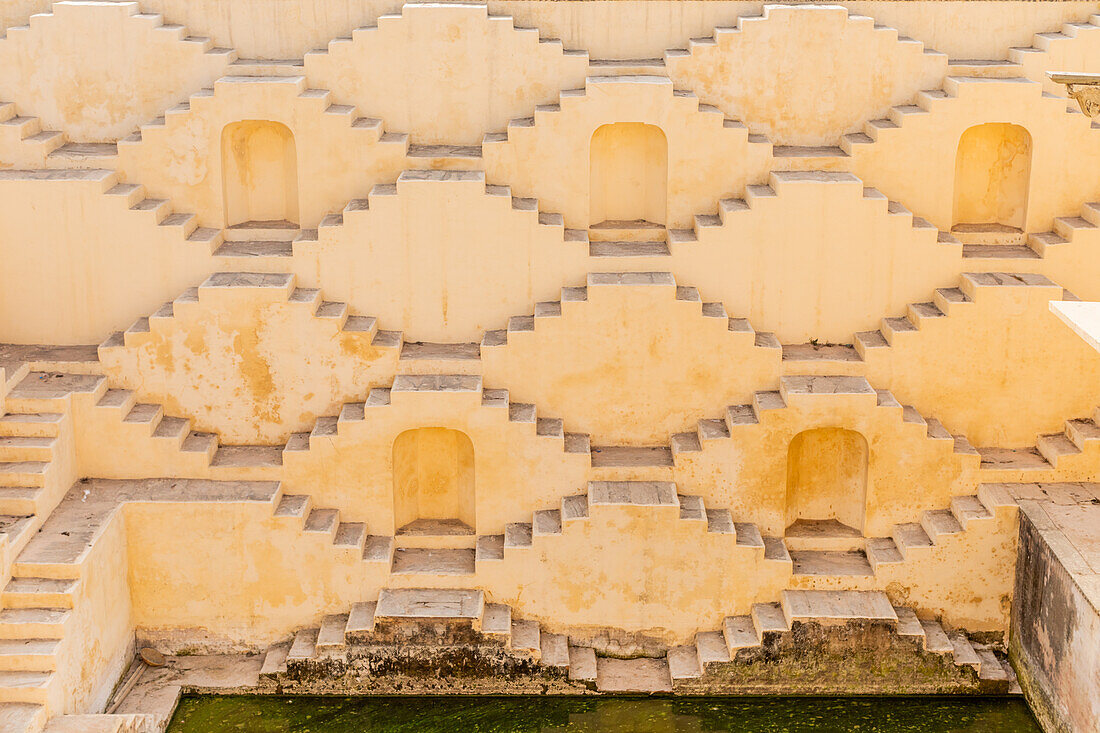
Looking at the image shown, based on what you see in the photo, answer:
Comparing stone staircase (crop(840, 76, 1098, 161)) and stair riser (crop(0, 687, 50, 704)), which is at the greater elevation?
stone staircase (crop(840, 76, 1098, 161))

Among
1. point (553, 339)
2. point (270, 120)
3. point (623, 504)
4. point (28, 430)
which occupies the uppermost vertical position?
point (270, 120)

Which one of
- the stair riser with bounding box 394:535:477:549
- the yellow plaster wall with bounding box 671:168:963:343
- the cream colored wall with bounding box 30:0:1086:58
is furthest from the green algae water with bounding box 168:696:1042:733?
the cream colored wall with bounding box 30:0:1086:58

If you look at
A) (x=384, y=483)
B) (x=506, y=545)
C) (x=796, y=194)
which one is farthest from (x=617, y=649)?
(x=796, y=194)

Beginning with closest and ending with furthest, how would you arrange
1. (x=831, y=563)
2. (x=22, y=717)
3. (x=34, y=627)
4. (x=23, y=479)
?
(x=22, y=717) → (x=34, y=627) → (x=23, y=479) → (x=831, y=563)

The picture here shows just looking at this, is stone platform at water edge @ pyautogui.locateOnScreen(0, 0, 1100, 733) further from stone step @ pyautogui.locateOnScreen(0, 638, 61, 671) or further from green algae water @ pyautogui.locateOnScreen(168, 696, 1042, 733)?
stone step @ pyautogui.locateOnScreen(0, 638, 61, 671)

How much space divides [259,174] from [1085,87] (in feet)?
27.4

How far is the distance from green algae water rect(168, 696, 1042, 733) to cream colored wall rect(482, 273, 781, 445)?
2.73 m

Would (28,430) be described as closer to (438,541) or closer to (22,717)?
(22,717)

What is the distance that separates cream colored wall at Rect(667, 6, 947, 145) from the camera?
1405 cm

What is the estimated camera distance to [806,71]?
14.2m

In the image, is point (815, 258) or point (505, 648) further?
point (815, 258)

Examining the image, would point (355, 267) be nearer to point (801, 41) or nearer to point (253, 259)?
point (253, 259)

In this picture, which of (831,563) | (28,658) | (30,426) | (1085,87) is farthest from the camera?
(831,563)

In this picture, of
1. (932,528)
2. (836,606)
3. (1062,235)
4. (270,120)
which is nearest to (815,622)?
(836,606)
